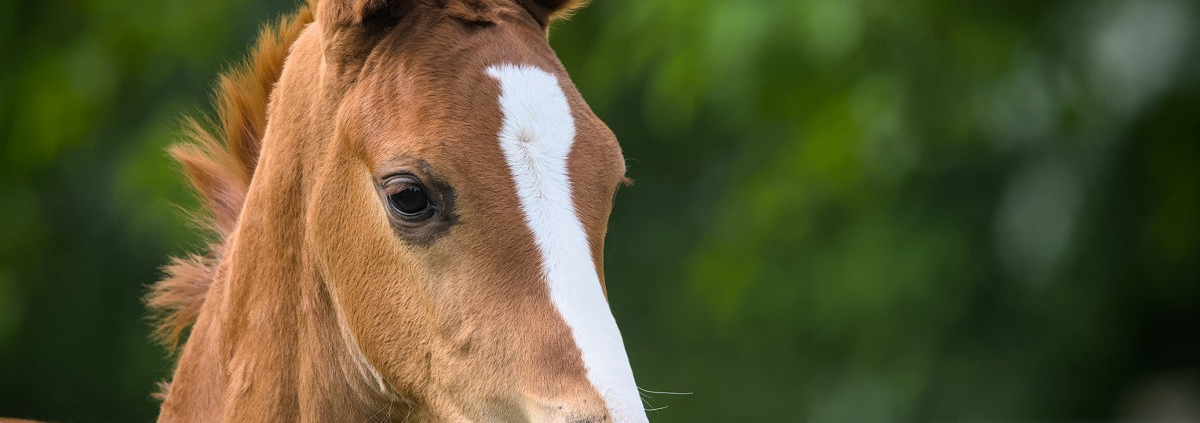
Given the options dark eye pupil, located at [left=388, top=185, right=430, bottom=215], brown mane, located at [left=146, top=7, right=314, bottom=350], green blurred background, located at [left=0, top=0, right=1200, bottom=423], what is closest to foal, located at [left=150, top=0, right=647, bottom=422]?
dark eye pupil, located at [left=388, top=185, right=430, bottom=215]

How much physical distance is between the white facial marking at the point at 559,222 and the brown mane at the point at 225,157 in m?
0.79

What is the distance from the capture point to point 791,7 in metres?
5.44

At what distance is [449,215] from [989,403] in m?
6.14

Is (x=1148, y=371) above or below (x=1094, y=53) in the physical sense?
below

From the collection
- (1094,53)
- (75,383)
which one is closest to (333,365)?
(1094,53)

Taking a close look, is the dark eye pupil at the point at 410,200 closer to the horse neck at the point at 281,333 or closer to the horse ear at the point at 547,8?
the horse neck at the point at 281,333

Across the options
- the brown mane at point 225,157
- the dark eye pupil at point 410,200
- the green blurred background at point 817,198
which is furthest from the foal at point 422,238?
the green blurred background at point 817,198

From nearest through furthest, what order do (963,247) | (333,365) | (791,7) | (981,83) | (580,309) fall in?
1. (580,309)
2. (333,365)
3. (791,7)
4. (981,83)
5. (963,247)

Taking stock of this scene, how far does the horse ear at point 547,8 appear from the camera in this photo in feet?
8.20

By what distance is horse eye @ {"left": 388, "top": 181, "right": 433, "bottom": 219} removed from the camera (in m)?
2.04

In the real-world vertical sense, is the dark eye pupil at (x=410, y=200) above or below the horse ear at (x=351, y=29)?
below

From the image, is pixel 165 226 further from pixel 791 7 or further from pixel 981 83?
pixel 981 83

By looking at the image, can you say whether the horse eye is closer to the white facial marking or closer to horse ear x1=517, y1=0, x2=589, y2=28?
the white facial marking

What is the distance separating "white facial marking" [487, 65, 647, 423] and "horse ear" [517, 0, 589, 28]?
355 millimetres
